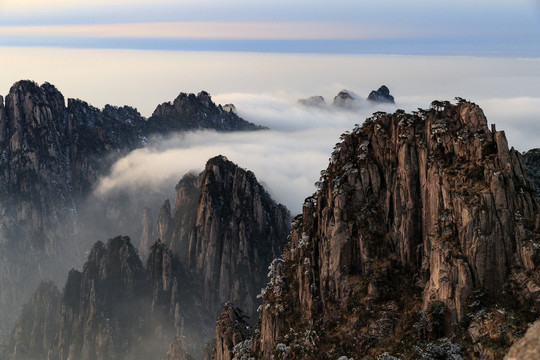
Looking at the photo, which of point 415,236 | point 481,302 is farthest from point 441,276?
point 415,236

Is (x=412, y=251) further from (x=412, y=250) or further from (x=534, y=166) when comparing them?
(x=534, y=166)

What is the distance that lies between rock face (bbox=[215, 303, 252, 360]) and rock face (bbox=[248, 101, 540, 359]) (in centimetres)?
1673

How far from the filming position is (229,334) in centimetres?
15188

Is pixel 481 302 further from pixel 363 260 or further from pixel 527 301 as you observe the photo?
pixel 363 260

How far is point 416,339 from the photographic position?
320 feet

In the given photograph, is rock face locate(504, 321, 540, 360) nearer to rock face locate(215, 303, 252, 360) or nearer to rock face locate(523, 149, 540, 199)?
rock face locate(523, 149, 540, 199)

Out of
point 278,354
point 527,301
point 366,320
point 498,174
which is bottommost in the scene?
point 278,354

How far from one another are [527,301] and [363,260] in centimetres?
3178

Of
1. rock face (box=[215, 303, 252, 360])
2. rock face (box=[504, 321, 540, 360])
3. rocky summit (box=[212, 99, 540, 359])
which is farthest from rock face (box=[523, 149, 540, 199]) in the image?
rock face (box=[504, 321, 540, 360])

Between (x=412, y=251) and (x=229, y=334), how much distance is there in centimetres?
5545

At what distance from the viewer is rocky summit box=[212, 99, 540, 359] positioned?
93.0 m

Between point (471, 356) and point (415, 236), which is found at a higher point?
point (415, 236)

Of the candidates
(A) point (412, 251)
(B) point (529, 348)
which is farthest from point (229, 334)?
(B) point (529, 348)

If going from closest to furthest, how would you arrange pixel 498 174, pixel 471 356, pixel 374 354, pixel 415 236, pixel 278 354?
pixel 471 356 < pixel 498 174 < pixel 374 354 < pixel 415 236 < pixel 278 354
